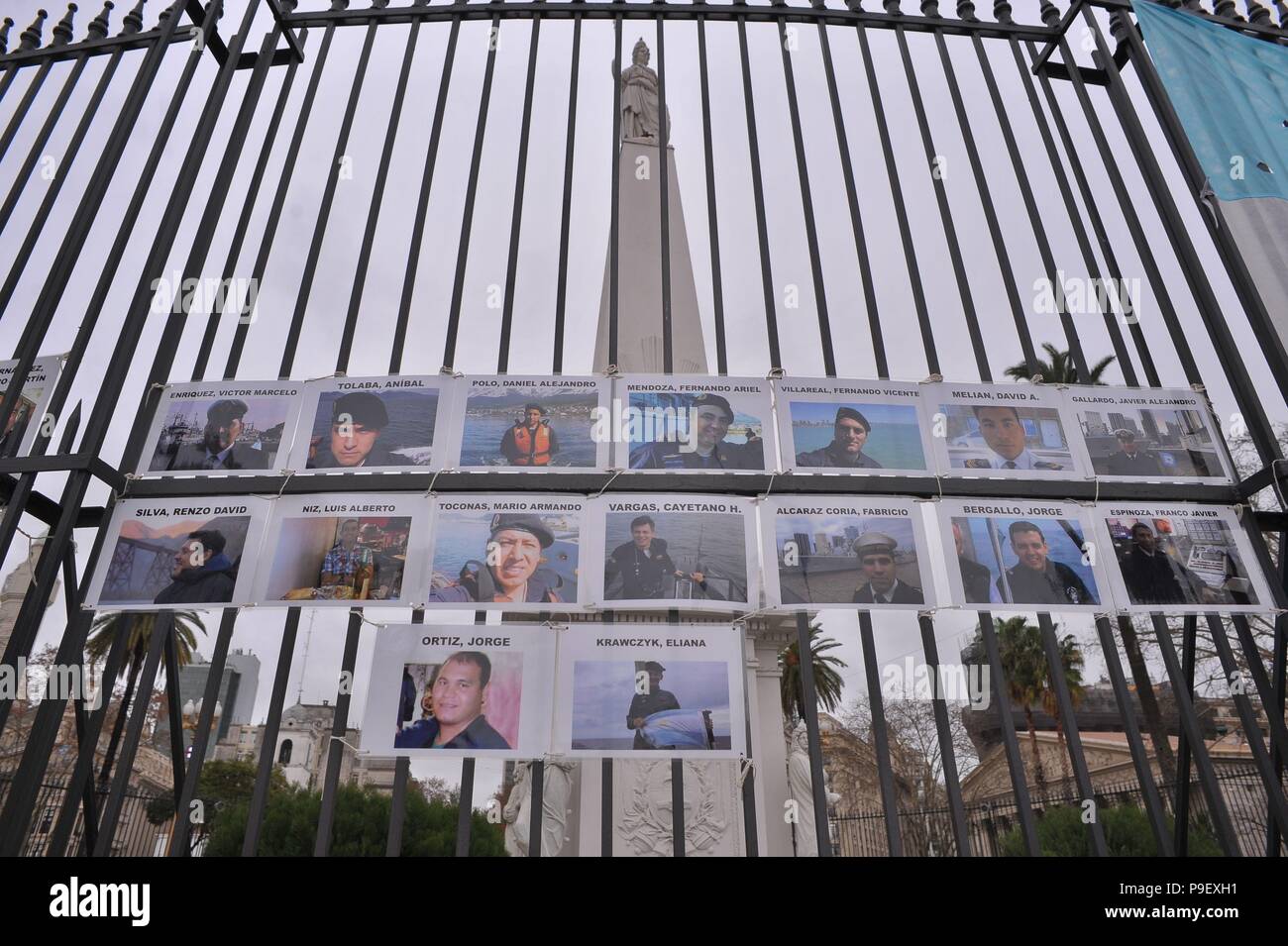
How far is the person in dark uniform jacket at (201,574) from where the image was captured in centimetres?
360

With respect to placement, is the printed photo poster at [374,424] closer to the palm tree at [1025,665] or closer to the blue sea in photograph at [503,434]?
the blue sea in photograph at [503,434]

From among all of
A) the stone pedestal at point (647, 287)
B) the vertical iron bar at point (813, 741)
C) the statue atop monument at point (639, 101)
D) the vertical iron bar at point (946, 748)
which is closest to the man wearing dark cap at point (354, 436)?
the vertical iron bar at point (813, 741)

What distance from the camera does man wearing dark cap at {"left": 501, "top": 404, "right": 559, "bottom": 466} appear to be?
380 centimetres

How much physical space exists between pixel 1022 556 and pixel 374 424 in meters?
3.09

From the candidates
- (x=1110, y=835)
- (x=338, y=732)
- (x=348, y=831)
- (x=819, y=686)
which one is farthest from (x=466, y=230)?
(x=819, y=686)

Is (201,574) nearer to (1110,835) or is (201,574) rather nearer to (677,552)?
(677,552)

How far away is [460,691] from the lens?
11.3 feet

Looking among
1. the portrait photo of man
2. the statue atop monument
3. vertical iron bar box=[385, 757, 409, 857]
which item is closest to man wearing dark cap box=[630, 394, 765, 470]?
the portrait photo of man

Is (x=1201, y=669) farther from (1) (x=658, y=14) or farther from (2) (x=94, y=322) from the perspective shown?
(2) (x=94, y=322)

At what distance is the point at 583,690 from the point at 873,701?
1.19 metres

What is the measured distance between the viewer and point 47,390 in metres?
4.07

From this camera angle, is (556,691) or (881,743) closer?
(881,743)

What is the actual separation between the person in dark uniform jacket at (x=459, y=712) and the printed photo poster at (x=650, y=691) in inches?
12.1
